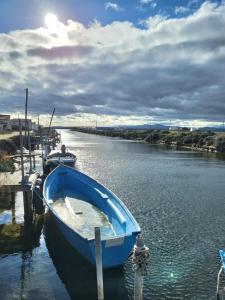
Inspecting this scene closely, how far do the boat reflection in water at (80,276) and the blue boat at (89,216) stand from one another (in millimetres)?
635

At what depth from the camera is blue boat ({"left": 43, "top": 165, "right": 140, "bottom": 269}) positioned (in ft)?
52.4

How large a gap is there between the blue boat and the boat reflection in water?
635 mm

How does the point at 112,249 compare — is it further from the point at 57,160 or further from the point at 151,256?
the point at 57,160

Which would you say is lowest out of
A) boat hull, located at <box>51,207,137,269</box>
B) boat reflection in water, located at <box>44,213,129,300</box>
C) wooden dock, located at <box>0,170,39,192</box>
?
boat reflection in water, located at <box>44,213,129,300</box>

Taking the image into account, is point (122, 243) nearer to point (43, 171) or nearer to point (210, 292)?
point (210, 292)

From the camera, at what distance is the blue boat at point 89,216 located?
16.0 metres

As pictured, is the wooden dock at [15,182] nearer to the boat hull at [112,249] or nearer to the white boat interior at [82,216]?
the white boat interior at [82,216]

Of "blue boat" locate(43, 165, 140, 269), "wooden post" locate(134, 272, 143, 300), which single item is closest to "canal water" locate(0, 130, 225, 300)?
"blue boat" locate(43, 165, 140, 269)

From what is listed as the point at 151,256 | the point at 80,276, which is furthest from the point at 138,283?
the point at 151,256

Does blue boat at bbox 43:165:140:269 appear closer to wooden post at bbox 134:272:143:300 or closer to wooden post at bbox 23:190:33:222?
wooden post at bbox 23:190:33:222

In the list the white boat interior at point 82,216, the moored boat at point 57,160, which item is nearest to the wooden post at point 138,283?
the white boat interior at point 82,216

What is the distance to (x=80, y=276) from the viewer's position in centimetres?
1675

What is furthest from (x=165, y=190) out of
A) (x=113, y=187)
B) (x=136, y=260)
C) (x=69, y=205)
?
(x=136, y=260)

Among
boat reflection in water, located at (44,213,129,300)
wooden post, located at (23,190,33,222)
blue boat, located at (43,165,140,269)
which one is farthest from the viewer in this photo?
wooden post, located at (23,190,33,222)
